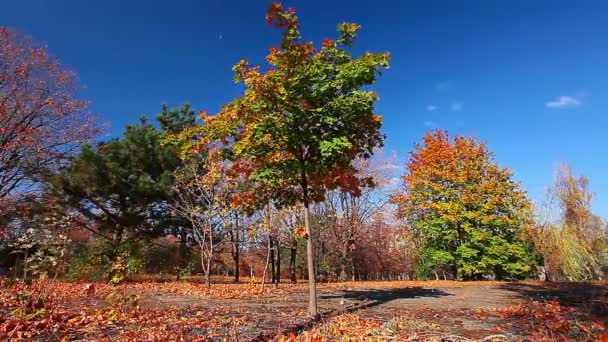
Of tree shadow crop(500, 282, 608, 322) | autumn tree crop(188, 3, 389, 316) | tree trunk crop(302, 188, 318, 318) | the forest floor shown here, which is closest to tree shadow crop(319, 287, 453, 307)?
the forest floor

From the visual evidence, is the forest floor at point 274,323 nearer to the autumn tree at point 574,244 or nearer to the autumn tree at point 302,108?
the autumn tree at point 302,108

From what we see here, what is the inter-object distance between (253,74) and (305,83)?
1.05m

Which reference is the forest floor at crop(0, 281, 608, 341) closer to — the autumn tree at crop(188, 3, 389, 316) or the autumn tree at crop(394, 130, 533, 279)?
the autumn tree at crop(188, 3, 389, 316)

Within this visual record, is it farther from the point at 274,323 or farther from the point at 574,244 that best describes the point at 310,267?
the point at 574,244

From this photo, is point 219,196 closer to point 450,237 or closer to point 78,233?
point 78,233

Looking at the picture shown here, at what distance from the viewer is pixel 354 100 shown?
717 centimetres

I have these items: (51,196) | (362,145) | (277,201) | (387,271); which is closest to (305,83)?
(362,145)

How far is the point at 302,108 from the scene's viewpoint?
740cm

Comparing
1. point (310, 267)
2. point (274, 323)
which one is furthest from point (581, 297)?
point (274, 323)

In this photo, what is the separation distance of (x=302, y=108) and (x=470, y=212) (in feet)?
55.9

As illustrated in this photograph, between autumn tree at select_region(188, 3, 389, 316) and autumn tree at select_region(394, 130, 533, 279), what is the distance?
15.8m

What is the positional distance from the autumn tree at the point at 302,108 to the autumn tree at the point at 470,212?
1575 centimetres

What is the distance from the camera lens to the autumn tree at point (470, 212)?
20984 millimetres

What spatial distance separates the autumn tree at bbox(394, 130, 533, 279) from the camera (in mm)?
20984
